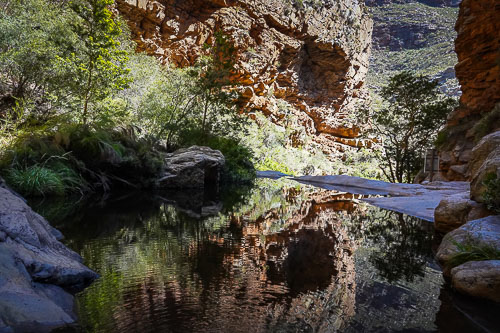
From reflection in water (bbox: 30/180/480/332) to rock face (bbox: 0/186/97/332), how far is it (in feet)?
0.54

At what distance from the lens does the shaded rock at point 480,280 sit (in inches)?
111

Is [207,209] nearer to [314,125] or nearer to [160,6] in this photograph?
[160,6]

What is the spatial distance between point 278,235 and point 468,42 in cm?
1735

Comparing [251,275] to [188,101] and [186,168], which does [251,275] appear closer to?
[186,168]

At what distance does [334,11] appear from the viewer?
145 ft

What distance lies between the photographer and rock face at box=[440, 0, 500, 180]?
15578 millimetres

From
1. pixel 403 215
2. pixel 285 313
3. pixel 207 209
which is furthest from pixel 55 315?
pixel 403 215

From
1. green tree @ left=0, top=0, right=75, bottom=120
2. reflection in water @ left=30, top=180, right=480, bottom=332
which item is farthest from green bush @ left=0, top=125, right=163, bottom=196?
reflection in water @ left=30, top=180, right=480, bottom=332

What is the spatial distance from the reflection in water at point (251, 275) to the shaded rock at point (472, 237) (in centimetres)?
18

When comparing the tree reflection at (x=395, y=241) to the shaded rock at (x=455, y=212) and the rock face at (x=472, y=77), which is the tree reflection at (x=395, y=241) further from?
the rock face at (x=472, y=77)

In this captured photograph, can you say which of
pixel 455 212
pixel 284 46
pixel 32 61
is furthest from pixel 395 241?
pixel 284 46

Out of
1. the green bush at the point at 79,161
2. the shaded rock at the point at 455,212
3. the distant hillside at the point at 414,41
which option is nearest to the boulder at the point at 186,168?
the green bush at the point at 79,161

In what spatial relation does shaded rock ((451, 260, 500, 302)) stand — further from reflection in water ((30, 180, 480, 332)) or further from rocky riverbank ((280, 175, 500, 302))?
reflection in water ((30, 180, 480, 332))

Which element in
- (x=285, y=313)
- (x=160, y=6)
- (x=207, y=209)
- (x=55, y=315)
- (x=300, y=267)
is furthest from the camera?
(x=160, y=6)
